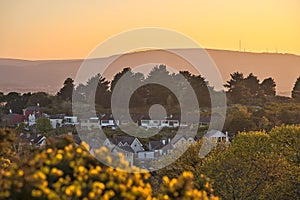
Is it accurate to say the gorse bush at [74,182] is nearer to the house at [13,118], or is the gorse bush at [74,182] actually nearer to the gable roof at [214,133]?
the gable roof at [214,133]

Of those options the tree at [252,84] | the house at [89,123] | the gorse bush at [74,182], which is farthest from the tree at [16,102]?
the gorse bush at [74,182]

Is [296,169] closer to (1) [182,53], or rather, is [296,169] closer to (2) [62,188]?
(2) [62,188]

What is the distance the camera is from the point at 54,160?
9922mm

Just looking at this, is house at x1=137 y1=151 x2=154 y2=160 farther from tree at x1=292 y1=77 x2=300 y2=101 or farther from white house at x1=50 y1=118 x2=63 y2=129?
tree at x1=292 y1=77 x2=300 y2=101

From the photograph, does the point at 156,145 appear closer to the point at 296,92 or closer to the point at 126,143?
the point at 126,143

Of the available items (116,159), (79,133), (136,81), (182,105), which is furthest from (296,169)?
(136,81)

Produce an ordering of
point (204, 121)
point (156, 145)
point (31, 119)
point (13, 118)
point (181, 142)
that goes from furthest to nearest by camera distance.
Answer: point (13, 118)
point (31, 119)
point (204, 121)
point (156, 145)
point (181, 142)

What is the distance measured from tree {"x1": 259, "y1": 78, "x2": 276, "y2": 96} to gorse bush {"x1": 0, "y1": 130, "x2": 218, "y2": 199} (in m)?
87.5

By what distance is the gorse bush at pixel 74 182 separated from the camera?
30.4ft

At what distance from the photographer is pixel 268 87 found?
99.0 m

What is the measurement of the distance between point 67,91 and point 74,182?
288ft

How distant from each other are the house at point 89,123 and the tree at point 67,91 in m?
20.3

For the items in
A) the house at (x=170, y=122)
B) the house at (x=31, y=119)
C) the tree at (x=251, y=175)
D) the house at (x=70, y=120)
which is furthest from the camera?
the house at (x=31, y=119)

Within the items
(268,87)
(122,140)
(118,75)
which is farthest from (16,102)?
(122,140)
